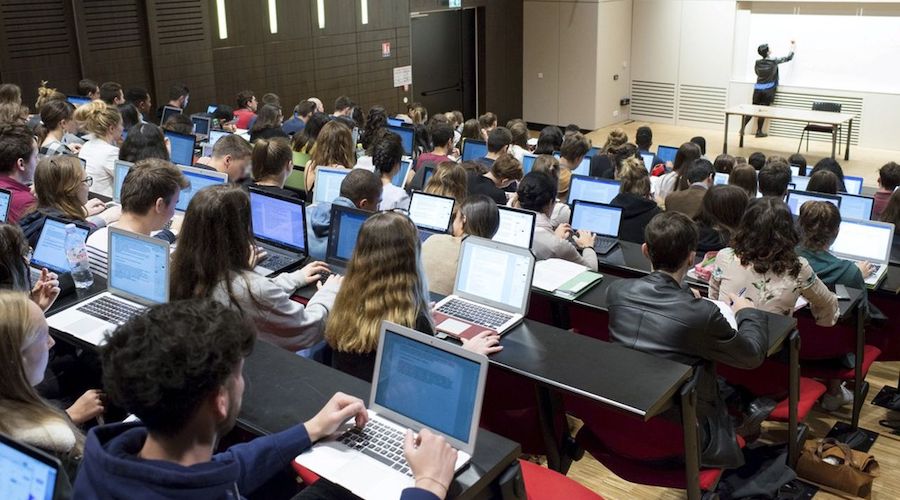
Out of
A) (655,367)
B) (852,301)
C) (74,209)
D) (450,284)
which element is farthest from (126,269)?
(852,301)

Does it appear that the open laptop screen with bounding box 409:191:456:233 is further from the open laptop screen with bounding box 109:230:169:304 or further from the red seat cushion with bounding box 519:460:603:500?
the red seat cushion with bounding box 519:460:603:500

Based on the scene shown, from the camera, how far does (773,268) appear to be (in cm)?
364

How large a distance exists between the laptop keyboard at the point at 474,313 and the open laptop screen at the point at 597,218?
193 centimetres

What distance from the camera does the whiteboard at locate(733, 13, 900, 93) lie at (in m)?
12.2

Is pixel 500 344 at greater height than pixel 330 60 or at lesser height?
lesser

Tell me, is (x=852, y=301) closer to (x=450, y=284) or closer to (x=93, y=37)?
(x=450, y=284)

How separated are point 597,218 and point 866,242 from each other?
1.51 m

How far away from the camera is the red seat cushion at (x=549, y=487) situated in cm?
255

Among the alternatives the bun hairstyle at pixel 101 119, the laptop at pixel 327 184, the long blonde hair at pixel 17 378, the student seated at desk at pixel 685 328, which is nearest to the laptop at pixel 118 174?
the bun hairstyle at pixel 101 119

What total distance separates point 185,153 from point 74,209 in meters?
2.52

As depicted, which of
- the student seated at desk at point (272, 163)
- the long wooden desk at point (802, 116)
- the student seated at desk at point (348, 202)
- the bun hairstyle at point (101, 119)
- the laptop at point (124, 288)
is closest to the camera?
the laptop at point (124, 288)

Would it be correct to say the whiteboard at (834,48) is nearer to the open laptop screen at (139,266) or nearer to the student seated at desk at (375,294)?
the student seated at desk at (375,294)

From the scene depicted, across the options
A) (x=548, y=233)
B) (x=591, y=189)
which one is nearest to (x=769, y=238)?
(x=548, y=233)

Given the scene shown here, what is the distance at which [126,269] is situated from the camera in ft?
11.2
